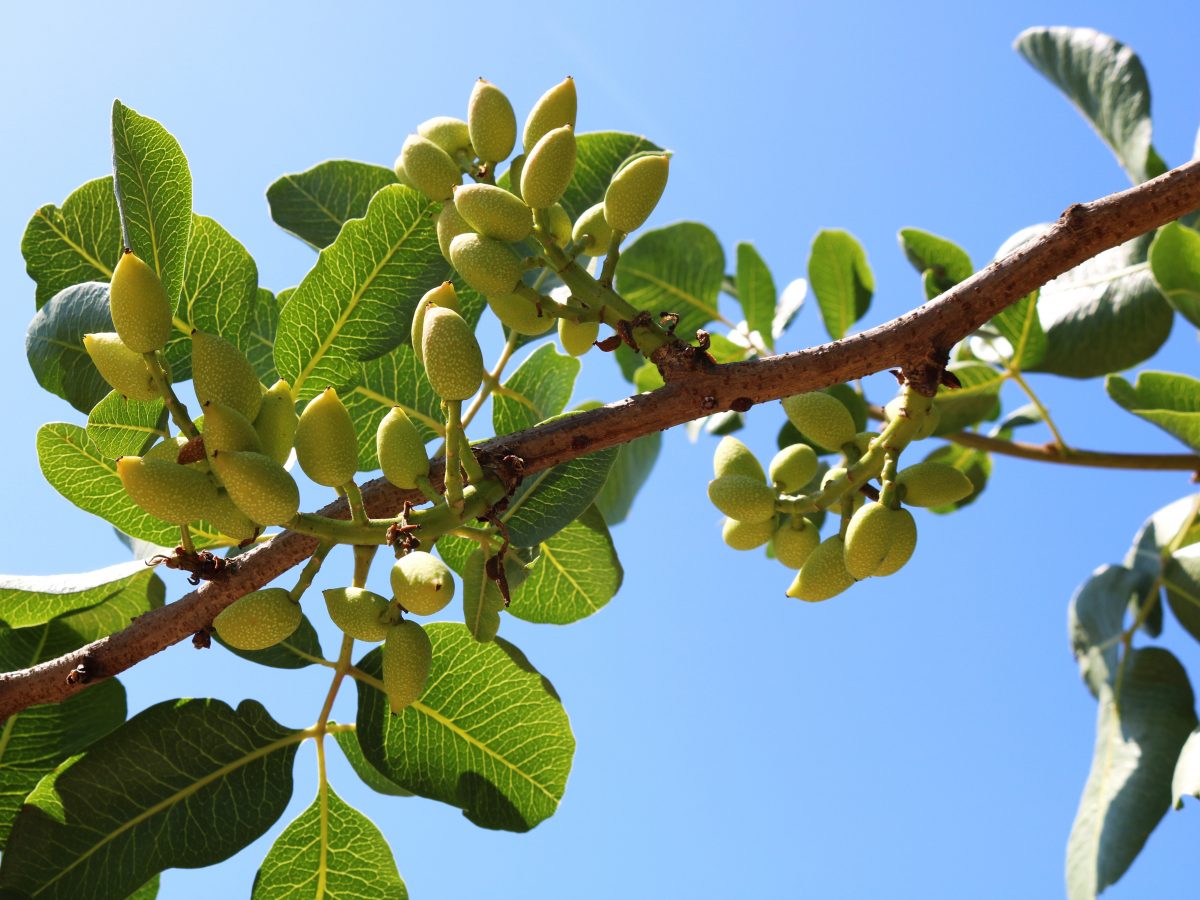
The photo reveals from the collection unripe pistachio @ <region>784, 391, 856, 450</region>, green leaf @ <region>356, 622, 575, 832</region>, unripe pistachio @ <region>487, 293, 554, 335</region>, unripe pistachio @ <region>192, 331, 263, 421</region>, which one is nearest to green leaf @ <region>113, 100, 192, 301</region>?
unripe pistachio @ <region>192, 331, 263, 421</region>

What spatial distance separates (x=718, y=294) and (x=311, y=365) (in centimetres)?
110

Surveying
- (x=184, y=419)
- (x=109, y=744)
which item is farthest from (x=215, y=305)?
(x=109, y=744)

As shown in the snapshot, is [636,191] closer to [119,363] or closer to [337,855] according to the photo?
[119,363]

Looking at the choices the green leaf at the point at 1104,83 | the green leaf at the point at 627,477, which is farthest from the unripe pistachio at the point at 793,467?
the green leaf at the point at 1104,83

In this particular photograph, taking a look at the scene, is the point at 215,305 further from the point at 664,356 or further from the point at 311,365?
the point at 664,356

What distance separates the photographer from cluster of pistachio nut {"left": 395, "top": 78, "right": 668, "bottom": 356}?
42.1 inches

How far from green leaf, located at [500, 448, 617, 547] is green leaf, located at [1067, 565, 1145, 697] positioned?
131cm

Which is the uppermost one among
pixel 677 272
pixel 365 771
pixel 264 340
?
pixel 677 272

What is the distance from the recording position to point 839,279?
6.69 feet

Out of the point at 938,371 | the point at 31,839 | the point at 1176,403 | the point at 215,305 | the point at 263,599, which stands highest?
the point at 1176,403

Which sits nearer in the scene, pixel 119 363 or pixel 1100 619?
pixel 119 363

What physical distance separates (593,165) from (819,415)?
0.49 meters

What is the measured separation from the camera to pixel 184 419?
0.90 m

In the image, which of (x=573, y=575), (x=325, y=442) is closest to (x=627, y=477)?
(x=573, y=575)
